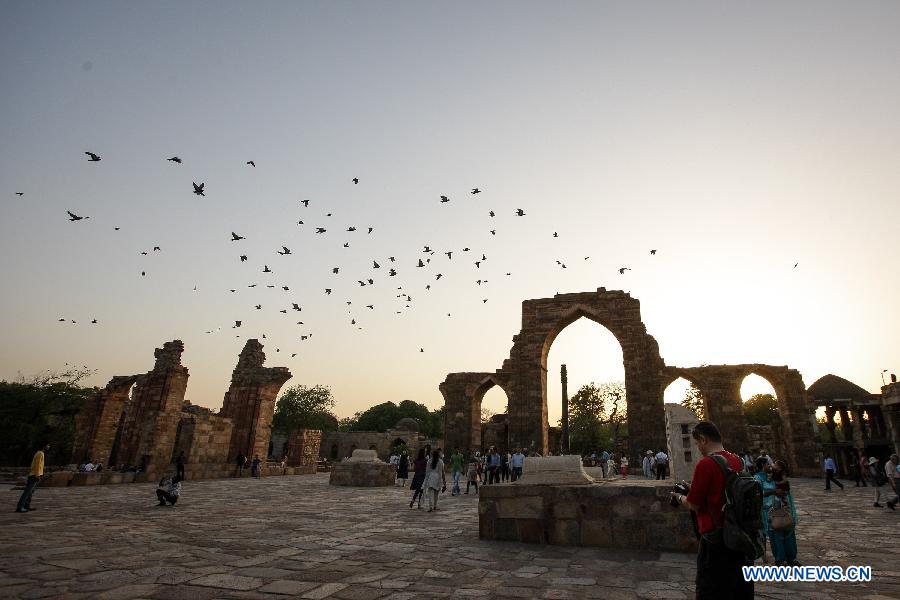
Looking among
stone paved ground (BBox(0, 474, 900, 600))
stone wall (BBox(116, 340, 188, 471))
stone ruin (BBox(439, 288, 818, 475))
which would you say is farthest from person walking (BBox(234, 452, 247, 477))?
stone paved ground (BBox(0, 474, 900, 600))

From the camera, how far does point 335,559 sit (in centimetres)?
510

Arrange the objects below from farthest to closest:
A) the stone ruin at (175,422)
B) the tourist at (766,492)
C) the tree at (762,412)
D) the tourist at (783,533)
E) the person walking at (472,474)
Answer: the tree at (762,412)
the stone ruin at (175,422)
the person walking at (472,474)
the tourist at (766,492)
the tourist at (783,533)

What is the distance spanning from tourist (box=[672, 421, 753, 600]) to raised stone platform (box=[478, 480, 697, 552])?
132 inches

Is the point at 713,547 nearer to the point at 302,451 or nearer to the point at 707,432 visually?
the point at 707,432

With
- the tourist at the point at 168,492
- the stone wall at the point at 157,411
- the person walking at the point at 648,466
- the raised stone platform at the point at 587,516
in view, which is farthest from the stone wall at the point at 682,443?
the stone wall at the point at 157,411

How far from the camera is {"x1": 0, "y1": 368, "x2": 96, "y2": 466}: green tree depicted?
26516 mm

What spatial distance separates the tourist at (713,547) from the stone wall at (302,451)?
2637 centimetres

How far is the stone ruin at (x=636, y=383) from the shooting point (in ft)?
70.0

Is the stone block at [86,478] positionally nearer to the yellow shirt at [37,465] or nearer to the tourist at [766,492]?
the yellow shirt at [37,465]

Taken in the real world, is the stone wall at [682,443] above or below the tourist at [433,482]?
above

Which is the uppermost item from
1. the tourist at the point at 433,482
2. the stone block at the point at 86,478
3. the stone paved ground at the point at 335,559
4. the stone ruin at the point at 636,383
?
the stone ruin at the point at 636,383

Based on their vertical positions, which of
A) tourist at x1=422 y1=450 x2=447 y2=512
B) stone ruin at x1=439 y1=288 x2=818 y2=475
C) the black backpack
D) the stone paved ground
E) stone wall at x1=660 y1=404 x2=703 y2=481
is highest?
stone ruin at x1=439 y1=288 x2=818 y2=475

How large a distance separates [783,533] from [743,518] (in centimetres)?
350

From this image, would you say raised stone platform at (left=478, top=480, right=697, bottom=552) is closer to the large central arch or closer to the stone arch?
the large central arch
